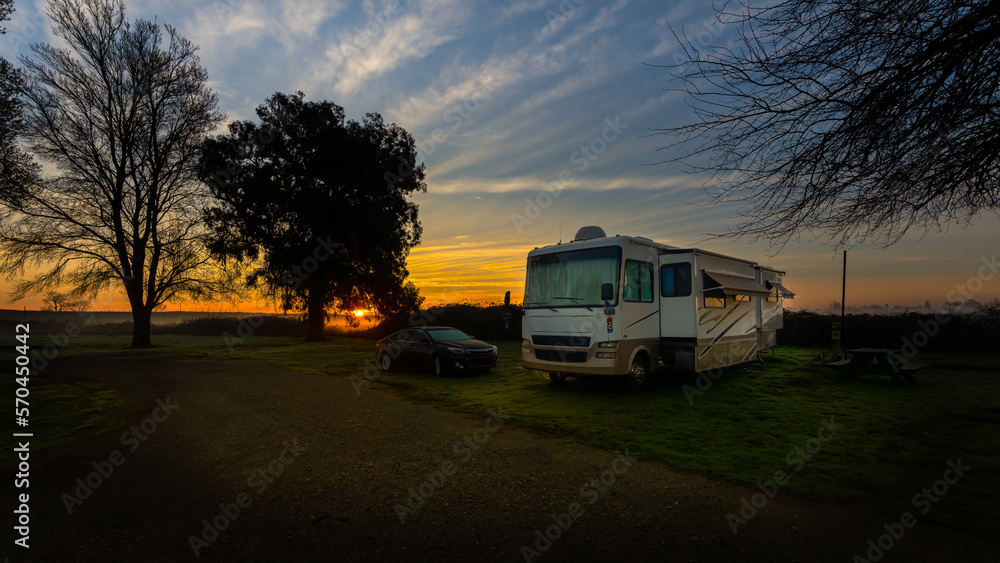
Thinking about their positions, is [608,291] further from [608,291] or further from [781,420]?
[781,420]

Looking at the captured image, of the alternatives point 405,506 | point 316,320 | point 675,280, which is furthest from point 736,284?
point 316,320

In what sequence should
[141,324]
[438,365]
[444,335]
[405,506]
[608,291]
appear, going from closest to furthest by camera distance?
[405,506] < [608,291] < [438,365] < [444,335] < [141,324]

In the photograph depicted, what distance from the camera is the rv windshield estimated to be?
10.4 m

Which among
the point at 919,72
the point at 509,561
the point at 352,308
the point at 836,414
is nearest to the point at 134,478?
the point at 509,561

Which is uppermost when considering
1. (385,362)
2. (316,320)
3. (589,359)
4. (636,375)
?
(589,359)

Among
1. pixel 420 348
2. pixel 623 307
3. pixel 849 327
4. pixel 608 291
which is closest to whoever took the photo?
pixel 608 291

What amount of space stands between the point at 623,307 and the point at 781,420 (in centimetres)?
359

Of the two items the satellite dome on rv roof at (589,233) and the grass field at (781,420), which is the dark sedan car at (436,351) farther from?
the satellite dome on rv roof at (589,233)

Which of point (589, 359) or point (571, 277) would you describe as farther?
point (571, 277)

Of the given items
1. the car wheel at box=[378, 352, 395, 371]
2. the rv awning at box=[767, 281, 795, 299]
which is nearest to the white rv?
the rv awning at box=[767, 281, 795, 299]

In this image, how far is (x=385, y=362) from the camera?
16.7 metres

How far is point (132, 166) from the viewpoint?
28109 millimetres

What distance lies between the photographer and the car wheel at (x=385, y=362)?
1662 centimetres

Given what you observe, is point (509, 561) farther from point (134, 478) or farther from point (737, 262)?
point (737, 262)
